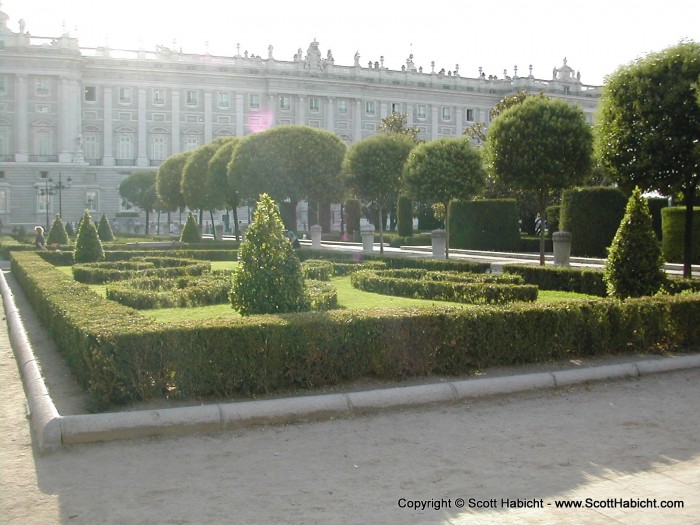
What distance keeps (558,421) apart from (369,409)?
5.40 feet

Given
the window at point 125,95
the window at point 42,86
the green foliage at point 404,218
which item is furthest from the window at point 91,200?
the green foliage at point 404,218

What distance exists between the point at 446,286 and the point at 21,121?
6546 cm

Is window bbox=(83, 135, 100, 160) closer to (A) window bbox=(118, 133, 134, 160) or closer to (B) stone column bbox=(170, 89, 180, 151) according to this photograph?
(A) window bbox=(118, 133, 134, 160)

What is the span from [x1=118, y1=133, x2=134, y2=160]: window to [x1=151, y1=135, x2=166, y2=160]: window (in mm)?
2015

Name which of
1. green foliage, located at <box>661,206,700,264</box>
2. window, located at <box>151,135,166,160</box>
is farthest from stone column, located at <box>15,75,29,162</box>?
green foliage, located at <box>661,206,700,264</box>

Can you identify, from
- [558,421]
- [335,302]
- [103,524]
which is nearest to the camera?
[103,524]

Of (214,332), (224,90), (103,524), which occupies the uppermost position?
(224,90)

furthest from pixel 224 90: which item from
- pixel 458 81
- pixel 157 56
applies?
pixel 458 81

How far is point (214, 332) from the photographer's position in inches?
280

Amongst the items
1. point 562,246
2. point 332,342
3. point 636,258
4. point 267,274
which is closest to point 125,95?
point 562,246

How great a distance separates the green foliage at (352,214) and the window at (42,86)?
3541 centimetres

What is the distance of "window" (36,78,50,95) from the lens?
233ft

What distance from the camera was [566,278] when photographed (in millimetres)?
15828

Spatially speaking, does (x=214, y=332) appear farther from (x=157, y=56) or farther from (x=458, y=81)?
(x=458, y=81)
